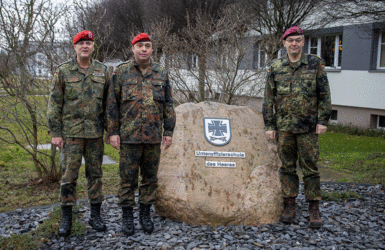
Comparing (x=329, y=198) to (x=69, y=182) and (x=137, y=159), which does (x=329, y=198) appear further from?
(x=69, y=182)

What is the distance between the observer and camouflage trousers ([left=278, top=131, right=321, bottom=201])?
13.3 ft

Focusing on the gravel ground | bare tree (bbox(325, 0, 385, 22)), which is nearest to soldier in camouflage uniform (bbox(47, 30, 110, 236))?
Answer: the gravel ground

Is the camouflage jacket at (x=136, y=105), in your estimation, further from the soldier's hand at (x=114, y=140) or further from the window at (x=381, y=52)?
the window at (x=381, y=52)

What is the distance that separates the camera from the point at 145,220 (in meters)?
3.95

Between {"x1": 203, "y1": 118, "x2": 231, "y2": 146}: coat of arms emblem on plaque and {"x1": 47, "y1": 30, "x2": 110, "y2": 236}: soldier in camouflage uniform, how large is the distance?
1365 millimetres

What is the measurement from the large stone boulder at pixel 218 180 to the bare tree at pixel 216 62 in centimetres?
281

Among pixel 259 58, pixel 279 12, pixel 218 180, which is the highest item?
pixel 279 12

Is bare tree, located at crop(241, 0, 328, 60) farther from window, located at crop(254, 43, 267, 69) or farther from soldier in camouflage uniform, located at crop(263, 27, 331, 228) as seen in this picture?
soldier in camouflage uniform, located at crop(263, 27, 331, 228)

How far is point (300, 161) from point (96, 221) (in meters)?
2.39

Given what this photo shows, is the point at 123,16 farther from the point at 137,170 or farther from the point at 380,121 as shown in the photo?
the point at 137,170

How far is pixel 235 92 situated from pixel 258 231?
4.02 metres

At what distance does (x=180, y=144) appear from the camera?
4.45 metres

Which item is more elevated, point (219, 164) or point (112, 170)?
point (219, 164)

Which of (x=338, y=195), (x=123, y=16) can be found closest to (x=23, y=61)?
(x=338, y=195)
